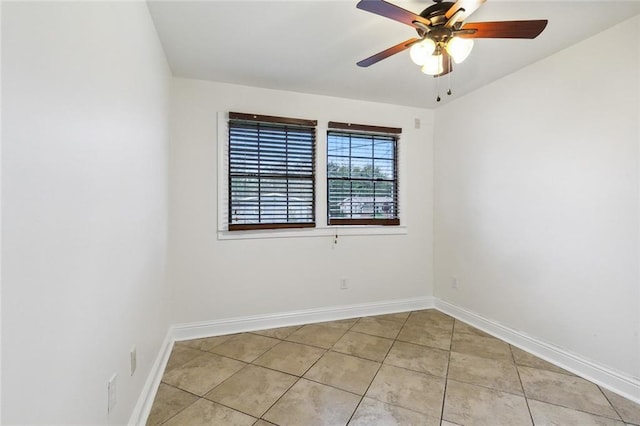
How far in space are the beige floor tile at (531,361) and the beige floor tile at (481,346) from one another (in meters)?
A: 0.05

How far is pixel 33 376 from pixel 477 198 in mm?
3325

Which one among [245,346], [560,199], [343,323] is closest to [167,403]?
[245,346]

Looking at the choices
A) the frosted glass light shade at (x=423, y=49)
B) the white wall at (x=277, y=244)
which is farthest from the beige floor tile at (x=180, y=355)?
the frosted glass light shade at (x=423, y=49)

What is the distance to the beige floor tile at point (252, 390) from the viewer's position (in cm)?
176

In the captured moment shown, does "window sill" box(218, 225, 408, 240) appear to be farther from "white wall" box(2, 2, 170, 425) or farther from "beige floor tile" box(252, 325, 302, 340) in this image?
"white wall" box(2, 2, 170, 425)

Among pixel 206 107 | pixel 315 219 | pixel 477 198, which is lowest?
pixel 315 219

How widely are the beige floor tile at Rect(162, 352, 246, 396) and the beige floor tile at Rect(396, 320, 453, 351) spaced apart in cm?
153

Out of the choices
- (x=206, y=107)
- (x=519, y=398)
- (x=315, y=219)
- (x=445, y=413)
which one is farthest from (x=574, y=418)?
(x=206, y=107)

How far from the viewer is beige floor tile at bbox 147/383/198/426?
5.41ft

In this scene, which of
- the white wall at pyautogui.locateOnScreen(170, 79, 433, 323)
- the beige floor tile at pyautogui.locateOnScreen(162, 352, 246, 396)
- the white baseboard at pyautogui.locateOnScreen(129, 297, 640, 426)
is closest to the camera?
the white baseboard at pyautogui.locateOnScreen(129, 297, 640, 426)

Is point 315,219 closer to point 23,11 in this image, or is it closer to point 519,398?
point 519,398

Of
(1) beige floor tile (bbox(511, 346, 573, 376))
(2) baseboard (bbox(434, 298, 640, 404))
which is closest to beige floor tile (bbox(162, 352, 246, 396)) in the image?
(1) beige floor tile (bbox(511, 346, 573, 376))

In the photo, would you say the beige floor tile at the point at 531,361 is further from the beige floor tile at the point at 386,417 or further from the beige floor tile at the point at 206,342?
the beige floor tile at the point at 206,342

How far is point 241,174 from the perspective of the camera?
284 centimetres
